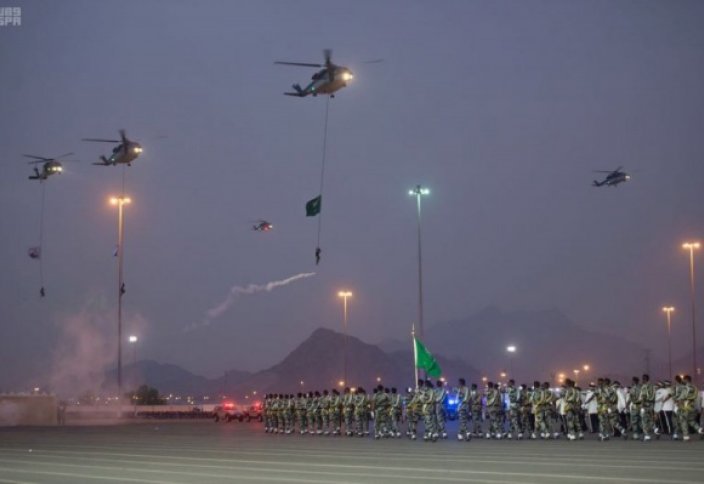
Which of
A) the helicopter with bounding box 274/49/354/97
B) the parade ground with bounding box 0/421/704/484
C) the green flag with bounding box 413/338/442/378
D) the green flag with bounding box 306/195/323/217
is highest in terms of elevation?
the helicopter with bounding box 274/49/354/97

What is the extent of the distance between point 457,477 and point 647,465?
3.75 m

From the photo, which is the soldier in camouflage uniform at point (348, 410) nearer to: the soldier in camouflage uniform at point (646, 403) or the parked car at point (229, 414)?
the soldier in camouflage uniform at point (646, 403)

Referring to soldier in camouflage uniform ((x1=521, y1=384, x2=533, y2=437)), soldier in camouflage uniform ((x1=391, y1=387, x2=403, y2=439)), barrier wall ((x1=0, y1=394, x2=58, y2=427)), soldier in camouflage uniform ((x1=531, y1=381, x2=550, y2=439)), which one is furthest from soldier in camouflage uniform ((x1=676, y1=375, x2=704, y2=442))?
barrier wall ((x1=0, y1=394, x2=58, y2=427))

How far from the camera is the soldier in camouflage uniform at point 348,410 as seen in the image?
31969mm

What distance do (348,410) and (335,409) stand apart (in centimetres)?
114

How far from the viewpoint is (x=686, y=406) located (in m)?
24.3

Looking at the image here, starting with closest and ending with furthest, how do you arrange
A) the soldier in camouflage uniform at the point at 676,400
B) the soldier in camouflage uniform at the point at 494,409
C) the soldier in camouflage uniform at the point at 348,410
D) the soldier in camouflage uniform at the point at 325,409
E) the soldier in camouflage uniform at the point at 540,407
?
1. the soldier in camouflage uniform at the point at 676,400
2. the soldier in camouflage uniform at the point at 540,407
3. the soldier in camouflage uniform at the point at 494,409
4. the soldier in camouflage uniform at the point at 348,410
5. the soldier in camouflage uniform at the point at 325,409

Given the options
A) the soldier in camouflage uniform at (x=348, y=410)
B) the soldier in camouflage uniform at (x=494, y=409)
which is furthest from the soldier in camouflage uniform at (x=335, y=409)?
the soldier in camouflage uniform at (x=494, y=409)

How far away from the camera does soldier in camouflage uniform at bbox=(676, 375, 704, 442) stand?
79.1 feet

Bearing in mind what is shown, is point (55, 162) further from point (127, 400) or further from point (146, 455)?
point (127, 400)

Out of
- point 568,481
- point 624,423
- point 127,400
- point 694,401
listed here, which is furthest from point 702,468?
point 127,400

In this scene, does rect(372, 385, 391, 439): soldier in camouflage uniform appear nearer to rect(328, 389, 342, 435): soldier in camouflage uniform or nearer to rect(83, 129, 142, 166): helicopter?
rect(328, 389, 342, 435): soldier in camouflage uniform

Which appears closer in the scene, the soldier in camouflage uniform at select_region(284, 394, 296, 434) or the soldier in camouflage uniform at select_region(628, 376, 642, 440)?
the soldier in camouflage uniform at select_region(628, 376, 642, 440)

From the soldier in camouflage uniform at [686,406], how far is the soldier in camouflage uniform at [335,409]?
39.9 feet
